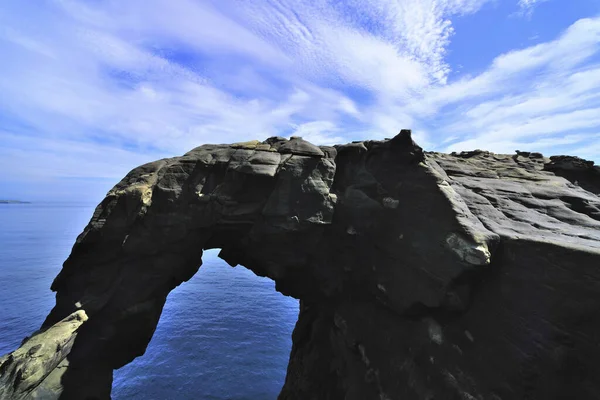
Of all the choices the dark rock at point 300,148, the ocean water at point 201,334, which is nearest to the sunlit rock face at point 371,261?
the dark rock at point 300,148

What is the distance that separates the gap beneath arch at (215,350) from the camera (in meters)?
24.6

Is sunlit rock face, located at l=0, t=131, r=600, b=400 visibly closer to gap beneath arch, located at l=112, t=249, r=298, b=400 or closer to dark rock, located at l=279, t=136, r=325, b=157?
dark rock, located at l=279, t=136, r=325, b=157

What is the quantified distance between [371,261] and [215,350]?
2421 cm

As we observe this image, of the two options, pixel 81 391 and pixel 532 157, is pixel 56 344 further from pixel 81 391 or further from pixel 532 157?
pixel 532 157

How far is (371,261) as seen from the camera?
14.1 meters

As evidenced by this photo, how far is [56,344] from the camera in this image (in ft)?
39.3

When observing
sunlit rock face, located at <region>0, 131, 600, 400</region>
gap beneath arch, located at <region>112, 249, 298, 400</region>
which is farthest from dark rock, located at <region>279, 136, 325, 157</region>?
gap beneath arch, located at <region>112, 249, 298, 400</region>

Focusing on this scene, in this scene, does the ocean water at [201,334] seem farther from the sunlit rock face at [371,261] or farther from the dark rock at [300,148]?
the dark rock at [300,148]

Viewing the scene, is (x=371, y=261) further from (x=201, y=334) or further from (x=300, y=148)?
(x=201, y=334)

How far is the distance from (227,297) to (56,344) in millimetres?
37667

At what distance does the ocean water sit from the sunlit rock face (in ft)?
36.9

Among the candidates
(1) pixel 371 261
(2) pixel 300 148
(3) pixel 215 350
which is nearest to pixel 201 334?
(3) pixel 215 350

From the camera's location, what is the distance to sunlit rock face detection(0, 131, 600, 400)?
9281 millimetres

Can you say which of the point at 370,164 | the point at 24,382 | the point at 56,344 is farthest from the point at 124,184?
the point at 370,164
